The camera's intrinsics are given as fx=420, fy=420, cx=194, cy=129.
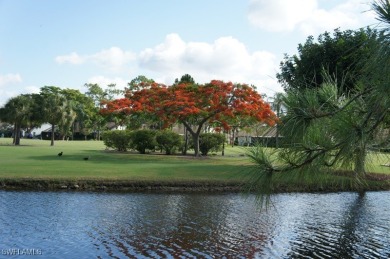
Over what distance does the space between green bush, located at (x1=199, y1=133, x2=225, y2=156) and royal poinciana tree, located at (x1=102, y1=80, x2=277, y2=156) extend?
11.6 feet

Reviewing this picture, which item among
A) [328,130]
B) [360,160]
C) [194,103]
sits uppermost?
[194,103]

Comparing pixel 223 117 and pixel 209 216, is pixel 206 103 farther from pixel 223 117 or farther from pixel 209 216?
pixel 209 216

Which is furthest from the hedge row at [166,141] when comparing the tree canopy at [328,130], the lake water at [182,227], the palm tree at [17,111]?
the tree canopy at [328,130]

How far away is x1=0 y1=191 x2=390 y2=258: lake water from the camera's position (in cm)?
902

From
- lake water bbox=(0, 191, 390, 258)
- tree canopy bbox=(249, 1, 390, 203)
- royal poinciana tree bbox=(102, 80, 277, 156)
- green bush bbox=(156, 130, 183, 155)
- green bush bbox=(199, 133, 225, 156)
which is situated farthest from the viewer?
green bush bbox=(199, 133, 225, 156)

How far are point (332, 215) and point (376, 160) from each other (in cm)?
810

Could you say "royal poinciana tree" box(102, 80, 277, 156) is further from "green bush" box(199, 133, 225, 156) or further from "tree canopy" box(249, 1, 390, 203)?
"tree canopy" box(249, 1, 390, 203)

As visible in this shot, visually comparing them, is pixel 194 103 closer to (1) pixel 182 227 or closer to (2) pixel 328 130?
(1) pixel 182 227

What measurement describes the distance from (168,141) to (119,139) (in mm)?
4952

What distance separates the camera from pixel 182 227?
11039 millimetres

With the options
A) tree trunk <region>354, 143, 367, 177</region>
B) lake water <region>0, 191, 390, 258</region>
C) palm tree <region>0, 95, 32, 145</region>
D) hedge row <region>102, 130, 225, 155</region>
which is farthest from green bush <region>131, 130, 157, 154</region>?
tree trunk <region>354, 143, 367, 177</region>

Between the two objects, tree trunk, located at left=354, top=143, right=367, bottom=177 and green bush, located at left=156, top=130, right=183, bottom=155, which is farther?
green bush, located at left=156, top=130, right=183, bottom=155

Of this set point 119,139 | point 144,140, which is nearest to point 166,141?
point 144,140

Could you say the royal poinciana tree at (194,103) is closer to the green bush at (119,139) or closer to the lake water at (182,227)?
the green bush at (119,139)
